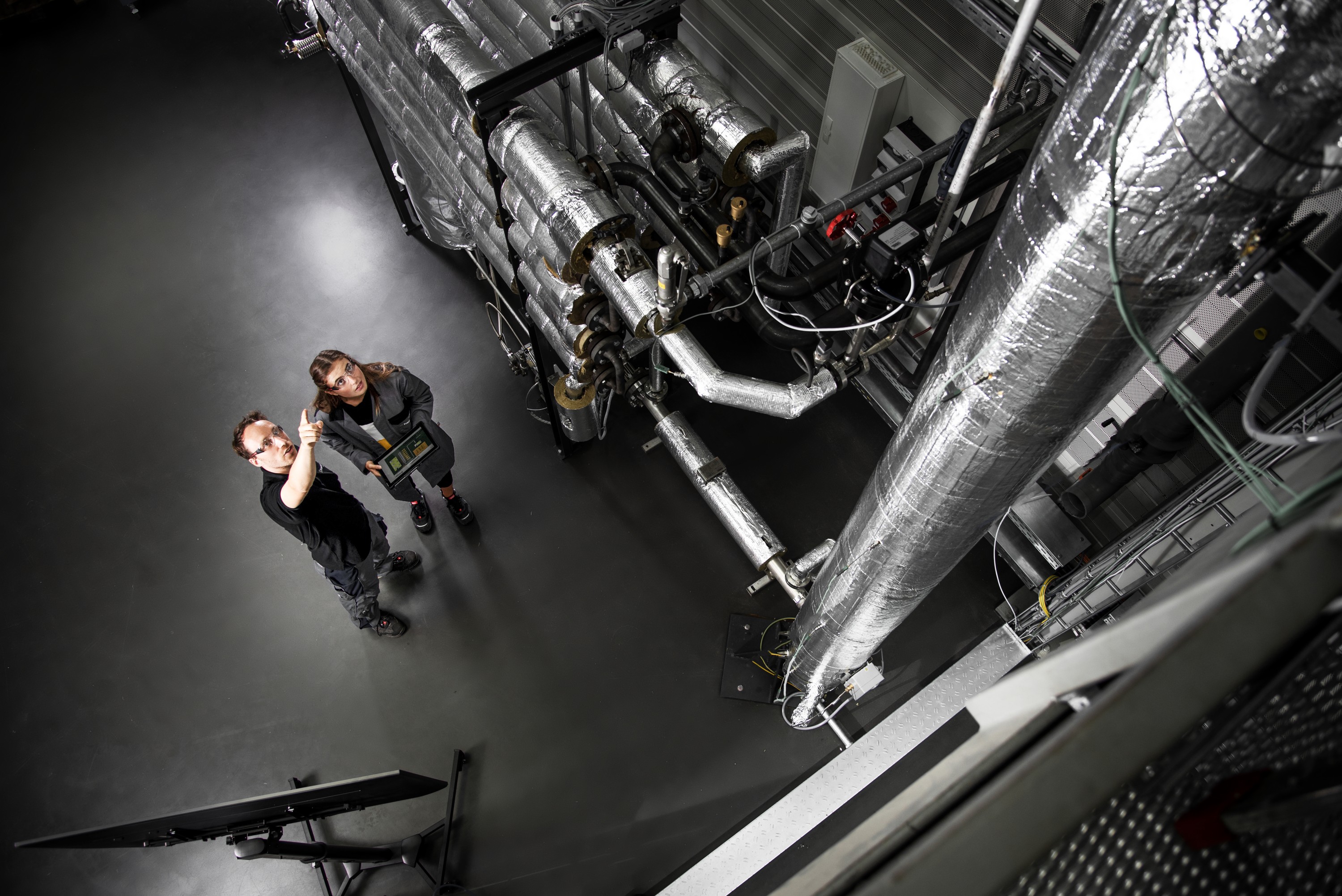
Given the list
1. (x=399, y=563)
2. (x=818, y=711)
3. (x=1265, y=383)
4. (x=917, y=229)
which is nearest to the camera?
(x=1265, y=383)

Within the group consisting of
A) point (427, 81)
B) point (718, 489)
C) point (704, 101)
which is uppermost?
point (427, 81)

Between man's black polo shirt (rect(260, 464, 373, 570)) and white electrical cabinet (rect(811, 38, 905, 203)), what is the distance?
2623 millimetres

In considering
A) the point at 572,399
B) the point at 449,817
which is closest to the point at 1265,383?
the point at 572,399

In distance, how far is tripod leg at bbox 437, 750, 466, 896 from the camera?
11.1 feet

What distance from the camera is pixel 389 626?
388 cm

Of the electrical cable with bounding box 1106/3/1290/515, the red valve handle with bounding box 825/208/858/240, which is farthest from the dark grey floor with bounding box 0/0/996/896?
the electrical cable with bounding box 1106/3/1290/515

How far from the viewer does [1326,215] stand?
4.96 feet

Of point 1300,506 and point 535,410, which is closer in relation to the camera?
point 1300,506

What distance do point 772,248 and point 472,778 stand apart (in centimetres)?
263

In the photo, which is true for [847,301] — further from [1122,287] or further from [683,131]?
[1122,287]

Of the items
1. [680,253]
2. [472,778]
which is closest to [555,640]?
[472,778]

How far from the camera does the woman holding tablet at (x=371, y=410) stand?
3.31 m

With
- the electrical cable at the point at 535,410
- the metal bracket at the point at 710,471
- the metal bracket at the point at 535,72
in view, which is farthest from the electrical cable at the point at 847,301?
the electrical cable at the point at 535,410

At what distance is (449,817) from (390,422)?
5.59 feet
